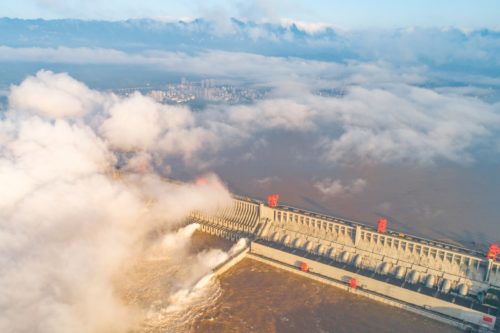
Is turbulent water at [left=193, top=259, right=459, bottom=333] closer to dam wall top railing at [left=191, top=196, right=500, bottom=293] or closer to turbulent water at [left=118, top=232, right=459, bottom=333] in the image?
A: turbulent water at [left=118, top=232, right=459, bottom=333]

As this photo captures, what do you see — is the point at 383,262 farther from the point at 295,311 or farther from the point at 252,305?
the point at 252,305

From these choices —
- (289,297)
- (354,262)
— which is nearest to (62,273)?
(289,297)

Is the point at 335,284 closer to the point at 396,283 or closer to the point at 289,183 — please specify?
the point at 396,283

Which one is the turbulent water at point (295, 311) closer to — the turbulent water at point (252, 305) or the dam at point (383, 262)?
the turbulent water at point (252, 305)

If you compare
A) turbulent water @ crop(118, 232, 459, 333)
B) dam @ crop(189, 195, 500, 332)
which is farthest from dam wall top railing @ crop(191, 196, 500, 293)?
turbulent water @ crop(118, 232, 459, 333)

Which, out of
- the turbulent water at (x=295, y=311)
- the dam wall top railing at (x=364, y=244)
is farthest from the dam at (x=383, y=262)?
the turbulent water at (x=295, y=311)

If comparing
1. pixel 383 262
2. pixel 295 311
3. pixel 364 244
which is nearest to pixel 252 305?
pixel 295 311
